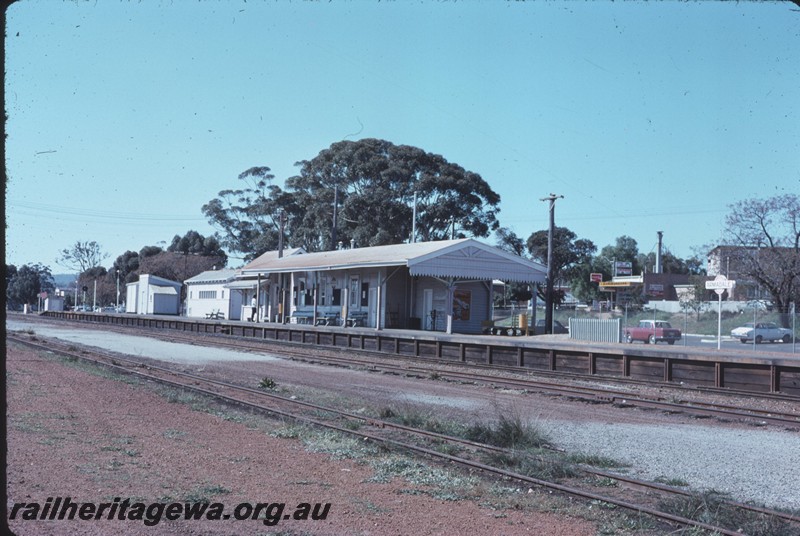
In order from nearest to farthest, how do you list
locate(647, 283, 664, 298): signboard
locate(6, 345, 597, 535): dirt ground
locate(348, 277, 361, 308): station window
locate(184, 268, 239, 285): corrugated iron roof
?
1. locate(6, 345, 597, 535): dirt ground
2. locate(348, 277, 361, 308): station window
3. locate(184, 268, 239, 285): corrugated iron roof
4. locate(647, 283, 664, 298): signboard

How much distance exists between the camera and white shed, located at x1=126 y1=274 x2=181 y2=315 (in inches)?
2970

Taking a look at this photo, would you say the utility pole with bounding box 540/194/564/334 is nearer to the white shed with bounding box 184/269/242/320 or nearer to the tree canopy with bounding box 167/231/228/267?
the white shed with bounding box 184/269/242/320

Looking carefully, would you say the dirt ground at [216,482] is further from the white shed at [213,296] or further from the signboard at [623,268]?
the signboard at [623,268]

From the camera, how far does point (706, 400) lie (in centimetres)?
1608

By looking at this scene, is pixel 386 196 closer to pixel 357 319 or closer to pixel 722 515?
pixel 357 319

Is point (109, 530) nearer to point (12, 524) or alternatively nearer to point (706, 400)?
point (12, 524)

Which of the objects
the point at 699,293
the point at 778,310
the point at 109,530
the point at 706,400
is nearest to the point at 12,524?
the point at 109,530

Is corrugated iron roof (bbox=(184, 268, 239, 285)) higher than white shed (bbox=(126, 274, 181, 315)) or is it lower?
higher

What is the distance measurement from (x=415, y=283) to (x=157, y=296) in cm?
4266

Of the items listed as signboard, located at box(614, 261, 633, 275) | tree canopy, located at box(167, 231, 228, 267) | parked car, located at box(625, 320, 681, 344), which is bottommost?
parked car, located at box(625, 320, 681, 344)

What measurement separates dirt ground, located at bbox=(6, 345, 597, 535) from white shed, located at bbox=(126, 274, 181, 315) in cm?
6625

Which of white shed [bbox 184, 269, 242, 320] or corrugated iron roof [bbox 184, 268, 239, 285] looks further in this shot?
corrugated iron roof [bbox 184, 268, 239, 285]

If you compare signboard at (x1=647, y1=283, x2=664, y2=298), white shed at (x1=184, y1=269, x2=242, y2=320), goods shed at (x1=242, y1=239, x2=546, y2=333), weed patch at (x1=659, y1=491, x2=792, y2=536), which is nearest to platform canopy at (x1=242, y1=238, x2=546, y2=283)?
goods shed at (x1=242, y1=239, x2=546, y2=333)

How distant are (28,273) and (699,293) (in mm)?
91267
